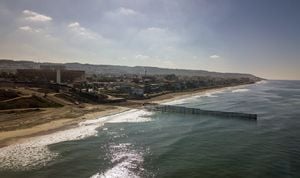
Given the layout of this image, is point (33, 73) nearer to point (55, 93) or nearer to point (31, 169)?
point (55, 93)

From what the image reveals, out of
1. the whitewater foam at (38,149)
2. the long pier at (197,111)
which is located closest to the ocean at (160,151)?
the whitewater foam at (38,149)

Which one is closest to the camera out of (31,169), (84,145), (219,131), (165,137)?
(31,169)

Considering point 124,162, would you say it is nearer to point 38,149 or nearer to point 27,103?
point 38,149

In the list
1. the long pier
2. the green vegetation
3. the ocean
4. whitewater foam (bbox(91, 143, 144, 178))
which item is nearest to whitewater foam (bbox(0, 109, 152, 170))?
the ocean

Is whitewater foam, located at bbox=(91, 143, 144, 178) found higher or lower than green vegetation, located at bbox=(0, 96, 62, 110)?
lower

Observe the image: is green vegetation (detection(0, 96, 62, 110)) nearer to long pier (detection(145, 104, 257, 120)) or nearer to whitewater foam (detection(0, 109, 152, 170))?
whitewater foam (detection(0, 109, 152, 170))

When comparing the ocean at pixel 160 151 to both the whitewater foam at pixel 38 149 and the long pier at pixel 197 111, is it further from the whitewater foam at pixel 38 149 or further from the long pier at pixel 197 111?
the long pier at pixel 197 111

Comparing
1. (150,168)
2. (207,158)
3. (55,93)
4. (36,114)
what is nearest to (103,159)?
(150,168)

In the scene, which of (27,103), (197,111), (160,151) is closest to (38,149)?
(160,151)

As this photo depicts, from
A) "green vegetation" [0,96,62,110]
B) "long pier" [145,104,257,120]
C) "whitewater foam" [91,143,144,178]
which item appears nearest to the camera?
"whitewater foam" [91,143,144,178]
